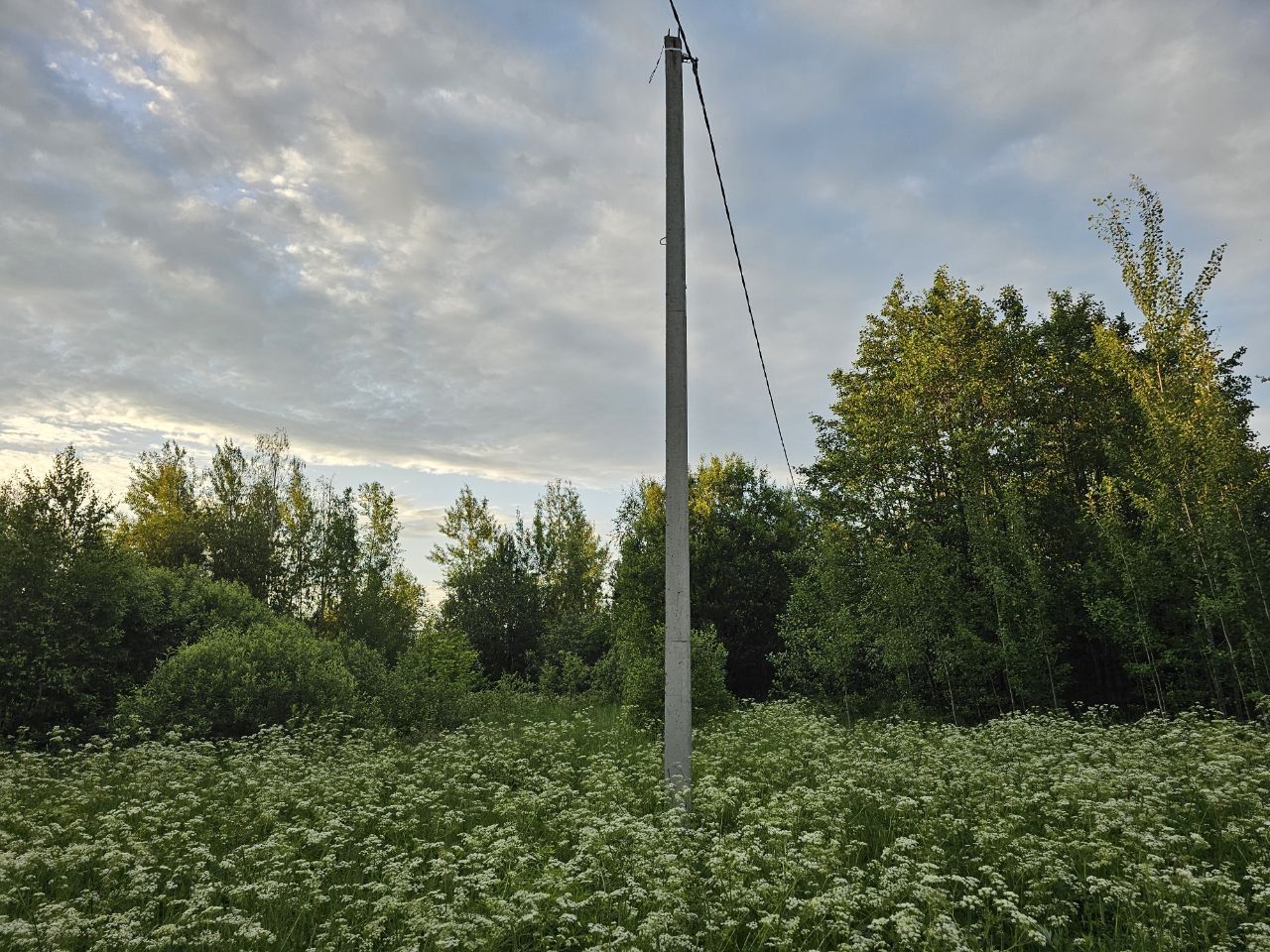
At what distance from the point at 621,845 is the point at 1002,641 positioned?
12993 millimetres

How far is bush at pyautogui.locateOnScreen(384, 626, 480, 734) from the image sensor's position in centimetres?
1502

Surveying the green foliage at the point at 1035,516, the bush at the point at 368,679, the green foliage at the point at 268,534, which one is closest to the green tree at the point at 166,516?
the green foliage at the point at 268,534

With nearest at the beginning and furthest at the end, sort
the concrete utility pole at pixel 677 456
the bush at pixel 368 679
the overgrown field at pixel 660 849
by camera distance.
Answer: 1. the overgrown field at pixel 660 849
2. the concrete utility pole at pixel 677 456
3. the bush at pixel 368 679

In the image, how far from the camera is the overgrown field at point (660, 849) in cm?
434

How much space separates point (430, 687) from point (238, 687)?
3782 mm

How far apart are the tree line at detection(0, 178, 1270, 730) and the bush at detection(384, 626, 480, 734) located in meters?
0.10

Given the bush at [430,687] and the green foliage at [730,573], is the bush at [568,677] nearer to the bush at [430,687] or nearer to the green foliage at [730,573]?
the green foliage at [730,573]

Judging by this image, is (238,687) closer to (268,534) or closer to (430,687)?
(430,687)

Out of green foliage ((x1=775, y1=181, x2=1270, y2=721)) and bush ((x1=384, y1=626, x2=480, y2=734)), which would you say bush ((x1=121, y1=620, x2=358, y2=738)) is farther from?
green foliage ((x1=775, y1=181, x2=1270, y2=721))

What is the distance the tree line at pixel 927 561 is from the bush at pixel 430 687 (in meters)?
0.10

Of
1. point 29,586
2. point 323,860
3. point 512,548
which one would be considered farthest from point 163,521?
point 323,860

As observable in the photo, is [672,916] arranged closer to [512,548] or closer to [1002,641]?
[1002,641]

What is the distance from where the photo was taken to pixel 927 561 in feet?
55.5

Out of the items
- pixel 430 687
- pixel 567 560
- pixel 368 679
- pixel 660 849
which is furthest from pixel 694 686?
A: pixel 567 560
